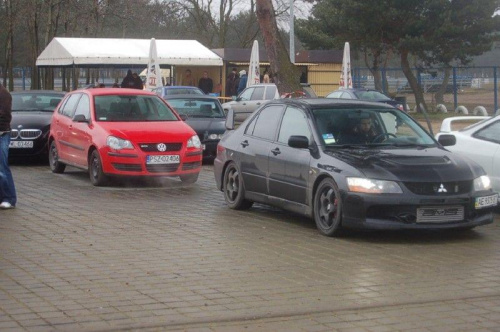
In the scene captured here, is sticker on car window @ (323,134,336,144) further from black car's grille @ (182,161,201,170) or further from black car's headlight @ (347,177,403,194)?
black car's grille @ (182,161,201,170)

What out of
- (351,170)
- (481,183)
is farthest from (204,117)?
(481,183)

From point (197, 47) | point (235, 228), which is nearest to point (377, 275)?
point (235, 228)

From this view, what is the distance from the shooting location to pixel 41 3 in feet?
145

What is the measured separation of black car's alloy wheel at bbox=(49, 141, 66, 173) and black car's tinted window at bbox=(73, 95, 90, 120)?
1137 millimetres

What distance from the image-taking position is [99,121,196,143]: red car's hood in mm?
15008

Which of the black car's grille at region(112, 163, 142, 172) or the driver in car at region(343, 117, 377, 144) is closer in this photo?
the driver in car at region(343, 117, 377, 144)

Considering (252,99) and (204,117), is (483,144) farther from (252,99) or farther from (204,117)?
(252,99)

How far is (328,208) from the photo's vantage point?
34.1ft

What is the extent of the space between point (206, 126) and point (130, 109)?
379 cm

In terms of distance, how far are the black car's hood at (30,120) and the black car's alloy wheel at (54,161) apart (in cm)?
131

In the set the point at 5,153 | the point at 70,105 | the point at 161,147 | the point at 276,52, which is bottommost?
the point at 161,147

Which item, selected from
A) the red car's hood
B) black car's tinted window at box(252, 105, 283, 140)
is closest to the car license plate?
black car's tinted window at box(252, 105, 283, 140)

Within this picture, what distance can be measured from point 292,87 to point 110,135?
→ 30.8ft

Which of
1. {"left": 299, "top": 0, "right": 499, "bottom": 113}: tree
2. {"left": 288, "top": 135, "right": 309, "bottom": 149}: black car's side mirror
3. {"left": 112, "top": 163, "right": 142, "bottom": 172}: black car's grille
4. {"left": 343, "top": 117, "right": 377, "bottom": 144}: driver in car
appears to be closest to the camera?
{"left": 288, "top": 135, "right": 309, "bottom": 149}: black car's side mirror
